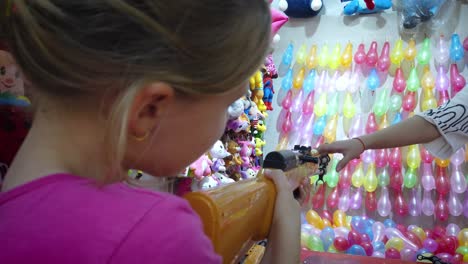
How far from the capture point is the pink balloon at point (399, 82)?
325 cm

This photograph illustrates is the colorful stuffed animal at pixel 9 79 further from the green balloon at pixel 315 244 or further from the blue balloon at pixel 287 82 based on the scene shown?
the blue balloon at pixel 287 82

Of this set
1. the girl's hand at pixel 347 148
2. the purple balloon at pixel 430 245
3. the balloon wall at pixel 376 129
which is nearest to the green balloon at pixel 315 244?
the balloon wall at pixel 376 129

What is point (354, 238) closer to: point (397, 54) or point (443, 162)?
point (443, 162)

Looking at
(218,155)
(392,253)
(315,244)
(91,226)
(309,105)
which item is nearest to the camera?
(91,226)

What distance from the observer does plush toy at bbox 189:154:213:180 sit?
6.97 feet

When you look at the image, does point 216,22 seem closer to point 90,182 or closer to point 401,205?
point 90,182

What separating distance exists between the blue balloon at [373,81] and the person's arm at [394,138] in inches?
68.0

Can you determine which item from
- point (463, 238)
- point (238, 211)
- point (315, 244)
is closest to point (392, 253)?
point (315, 244)

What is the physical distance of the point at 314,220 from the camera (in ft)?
10.6

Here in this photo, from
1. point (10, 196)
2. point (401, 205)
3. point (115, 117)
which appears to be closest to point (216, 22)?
point (115, 117)

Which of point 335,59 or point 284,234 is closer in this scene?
point 284,234

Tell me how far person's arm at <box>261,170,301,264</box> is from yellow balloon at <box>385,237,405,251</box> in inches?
86.0

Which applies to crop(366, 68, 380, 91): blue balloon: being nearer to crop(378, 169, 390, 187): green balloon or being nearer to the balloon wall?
the balloon wall

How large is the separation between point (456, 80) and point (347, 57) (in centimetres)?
81
